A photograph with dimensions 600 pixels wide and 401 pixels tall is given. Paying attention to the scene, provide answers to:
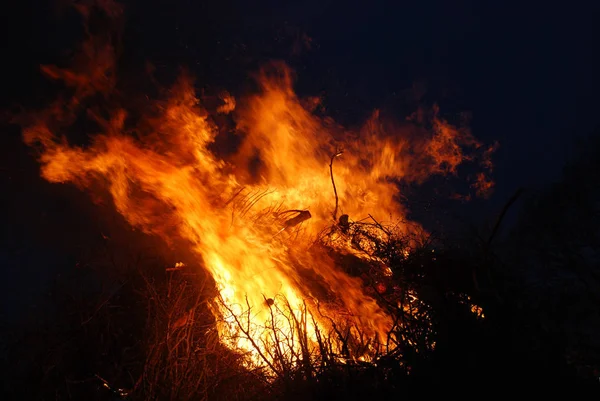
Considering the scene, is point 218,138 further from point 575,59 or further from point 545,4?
point 545,4

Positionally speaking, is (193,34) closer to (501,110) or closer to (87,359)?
(87,359)

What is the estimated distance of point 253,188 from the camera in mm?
8422

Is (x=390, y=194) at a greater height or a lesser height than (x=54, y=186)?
lesser

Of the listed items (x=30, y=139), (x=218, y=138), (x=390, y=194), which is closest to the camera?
(x=30, y=139)

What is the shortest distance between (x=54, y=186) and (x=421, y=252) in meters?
17.0

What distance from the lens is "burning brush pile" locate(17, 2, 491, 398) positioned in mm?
7086

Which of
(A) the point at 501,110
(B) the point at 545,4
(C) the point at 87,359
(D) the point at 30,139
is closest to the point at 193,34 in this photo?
(D) the point at 30,139

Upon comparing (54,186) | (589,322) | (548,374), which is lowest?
(548,374)

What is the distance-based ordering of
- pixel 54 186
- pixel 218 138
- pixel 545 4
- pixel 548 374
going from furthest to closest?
pixel 545 4 → pixel 54 186 → pixel 218 138 → pixel 548 374

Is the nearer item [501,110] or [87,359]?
[87,359]

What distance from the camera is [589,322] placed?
11.4 meters

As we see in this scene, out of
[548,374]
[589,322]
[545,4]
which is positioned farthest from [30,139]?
[545,4]

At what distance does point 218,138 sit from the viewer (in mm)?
8055

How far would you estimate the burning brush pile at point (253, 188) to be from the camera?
7.09 metres
